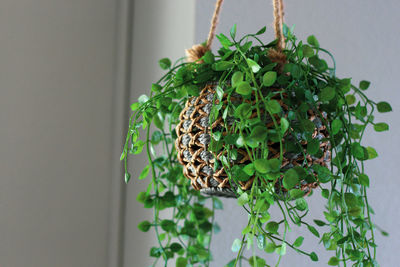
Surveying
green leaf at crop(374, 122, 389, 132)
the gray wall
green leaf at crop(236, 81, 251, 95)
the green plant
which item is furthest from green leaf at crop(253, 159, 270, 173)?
the gray wall

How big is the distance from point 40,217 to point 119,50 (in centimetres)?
50

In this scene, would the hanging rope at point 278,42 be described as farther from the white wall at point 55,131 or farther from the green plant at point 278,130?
the white wall at point 55,131

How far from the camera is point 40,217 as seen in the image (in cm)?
102

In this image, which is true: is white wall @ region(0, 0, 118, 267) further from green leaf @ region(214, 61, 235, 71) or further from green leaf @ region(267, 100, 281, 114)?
green leaf @ region(267, 100, 281, 114)

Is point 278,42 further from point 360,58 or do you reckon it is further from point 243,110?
point 360,58

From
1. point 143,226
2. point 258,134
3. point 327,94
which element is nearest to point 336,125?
point 327,94

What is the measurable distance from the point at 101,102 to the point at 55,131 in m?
0.16

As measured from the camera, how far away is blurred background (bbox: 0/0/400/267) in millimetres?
1005

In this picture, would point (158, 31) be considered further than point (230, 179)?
Yes

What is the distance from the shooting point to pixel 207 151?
684 mm

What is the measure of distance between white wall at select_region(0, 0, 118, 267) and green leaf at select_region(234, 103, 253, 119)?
60 cm

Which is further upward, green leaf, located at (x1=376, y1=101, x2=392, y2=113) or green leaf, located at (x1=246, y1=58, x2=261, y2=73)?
green leaf, located at (x1=246, y1=58, x2=261, y2=73)

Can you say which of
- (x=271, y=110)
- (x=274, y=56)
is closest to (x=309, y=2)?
(x=274, y=56)

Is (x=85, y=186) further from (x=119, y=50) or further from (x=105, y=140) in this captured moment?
(x=119, y=50)
